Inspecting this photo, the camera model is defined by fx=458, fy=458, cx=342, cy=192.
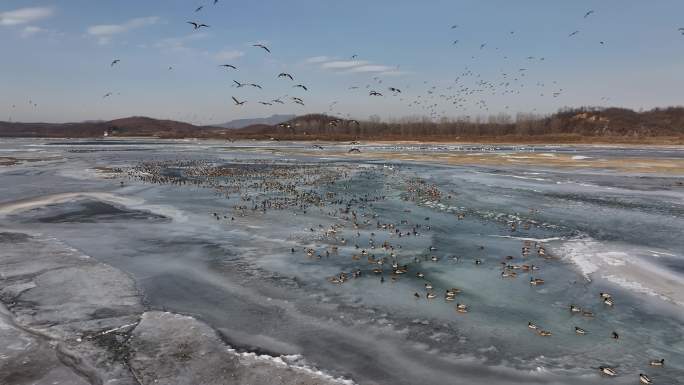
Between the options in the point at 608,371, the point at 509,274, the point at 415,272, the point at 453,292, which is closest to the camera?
the point at 608,371

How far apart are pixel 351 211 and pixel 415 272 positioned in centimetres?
1116

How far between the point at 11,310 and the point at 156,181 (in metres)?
30.2

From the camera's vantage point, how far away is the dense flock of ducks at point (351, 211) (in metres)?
14.6

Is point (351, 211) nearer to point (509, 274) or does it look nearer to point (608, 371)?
point (509, 274)

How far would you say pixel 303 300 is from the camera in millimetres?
13172

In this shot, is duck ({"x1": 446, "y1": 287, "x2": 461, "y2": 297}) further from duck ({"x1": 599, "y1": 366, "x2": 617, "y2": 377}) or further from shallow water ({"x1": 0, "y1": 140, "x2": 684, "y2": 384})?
duck ({"x1": 599, "y1": 366, "x2": 617, "y2": 377})

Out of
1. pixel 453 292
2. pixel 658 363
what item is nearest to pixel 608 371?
pixel 658 363

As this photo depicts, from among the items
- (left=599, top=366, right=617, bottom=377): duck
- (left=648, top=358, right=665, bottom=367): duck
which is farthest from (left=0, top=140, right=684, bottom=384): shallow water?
(left=648, top=358, right=665, bottom=367): duck

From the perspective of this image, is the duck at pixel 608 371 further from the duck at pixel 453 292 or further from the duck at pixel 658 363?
the duck at pixel 453 292

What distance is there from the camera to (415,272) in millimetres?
15648

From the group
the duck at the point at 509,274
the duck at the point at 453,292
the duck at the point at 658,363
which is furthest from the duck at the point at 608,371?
the duck at the point at 509,274

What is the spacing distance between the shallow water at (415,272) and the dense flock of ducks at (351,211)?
22 centimetres

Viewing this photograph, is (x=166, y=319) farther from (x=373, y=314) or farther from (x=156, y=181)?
(x=156, y=181)

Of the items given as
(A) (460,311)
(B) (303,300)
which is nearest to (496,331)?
(A) (460,311)
